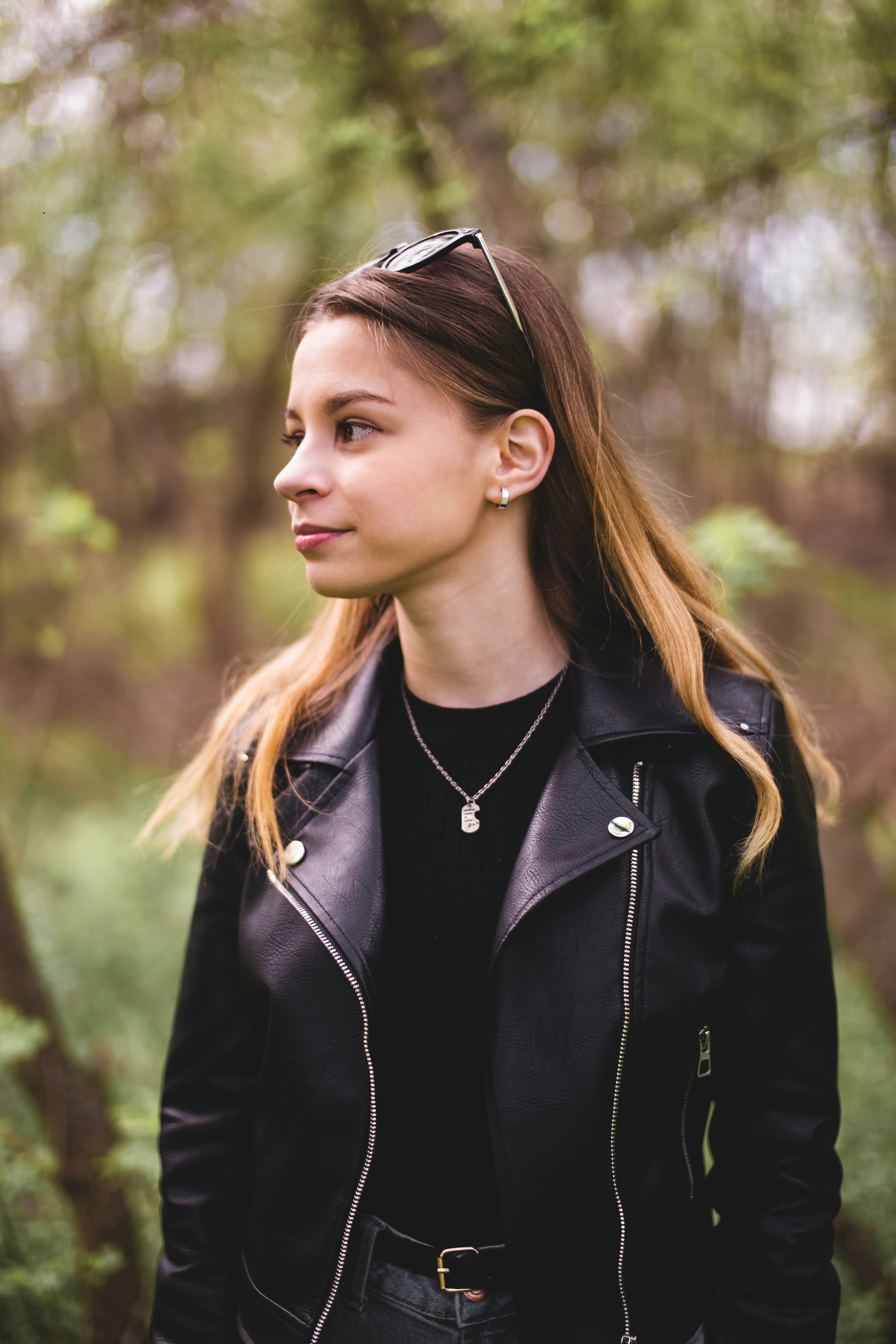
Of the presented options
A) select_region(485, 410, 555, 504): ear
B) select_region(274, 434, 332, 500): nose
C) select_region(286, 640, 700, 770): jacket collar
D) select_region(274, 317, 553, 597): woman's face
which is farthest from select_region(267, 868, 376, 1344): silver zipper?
select_region(485, 410, 555, 504): ear

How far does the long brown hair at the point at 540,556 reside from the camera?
1.57 m

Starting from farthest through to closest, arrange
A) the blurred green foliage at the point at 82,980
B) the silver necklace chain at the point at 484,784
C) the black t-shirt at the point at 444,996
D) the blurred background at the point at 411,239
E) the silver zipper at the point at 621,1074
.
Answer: the blurred background at the point at 411,239
the blurred green foliage at the point at 82,980
the silver necklace chain at the point at 484,784
the black t-shirt at the point at 444,996
the silver zipper at the point at 621,1074

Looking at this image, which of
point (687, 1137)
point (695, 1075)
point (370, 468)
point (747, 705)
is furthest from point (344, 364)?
point (687, 1137)

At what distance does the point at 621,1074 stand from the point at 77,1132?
Answer: 2.16 meters

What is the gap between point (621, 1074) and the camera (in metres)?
1.46

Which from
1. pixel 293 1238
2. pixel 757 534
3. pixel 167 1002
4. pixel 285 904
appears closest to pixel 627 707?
pixel 285 904

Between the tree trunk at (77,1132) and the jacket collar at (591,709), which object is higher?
the jacket collar at (591,709)

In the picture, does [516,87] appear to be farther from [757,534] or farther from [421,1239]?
[421,1239]

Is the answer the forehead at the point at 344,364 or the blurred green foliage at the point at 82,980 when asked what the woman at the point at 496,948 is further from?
the blurred green foliage at the point at 82,980

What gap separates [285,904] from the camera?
1630mm

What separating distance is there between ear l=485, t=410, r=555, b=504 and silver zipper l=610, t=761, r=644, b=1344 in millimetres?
722

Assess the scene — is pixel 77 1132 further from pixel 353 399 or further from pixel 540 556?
pixel 353 399

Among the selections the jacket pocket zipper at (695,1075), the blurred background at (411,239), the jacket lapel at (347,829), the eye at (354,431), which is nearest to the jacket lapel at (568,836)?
the jacket lapel at (347,829)

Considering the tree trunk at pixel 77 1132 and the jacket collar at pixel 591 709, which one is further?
the tree trunk at pixel 77 1132
